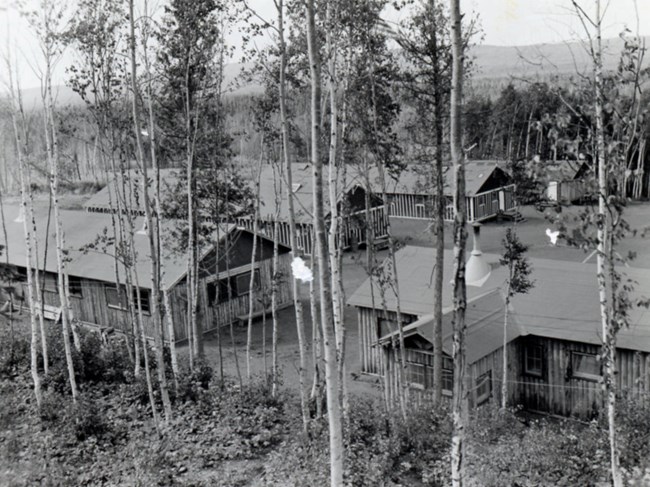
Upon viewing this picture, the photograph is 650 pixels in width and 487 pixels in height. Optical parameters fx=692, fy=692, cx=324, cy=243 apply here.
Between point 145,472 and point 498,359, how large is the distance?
10.5 meters

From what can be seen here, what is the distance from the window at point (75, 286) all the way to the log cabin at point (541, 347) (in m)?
14.9

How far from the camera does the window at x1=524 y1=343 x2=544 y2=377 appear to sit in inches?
774

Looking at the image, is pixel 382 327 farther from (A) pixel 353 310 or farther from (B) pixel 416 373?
(A) pixel 353 310

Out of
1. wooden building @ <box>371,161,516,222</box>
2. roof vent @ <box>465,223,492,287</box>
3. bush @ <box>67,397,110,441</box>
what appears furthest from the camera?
wooden building @ <box>371,161,516,222</box>

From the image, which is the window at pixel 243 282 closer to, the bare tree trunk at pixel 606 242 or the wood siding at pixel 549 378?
the wood siding at pixel 549 378

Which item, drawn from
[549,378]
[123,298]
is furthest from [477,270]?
[123,298]

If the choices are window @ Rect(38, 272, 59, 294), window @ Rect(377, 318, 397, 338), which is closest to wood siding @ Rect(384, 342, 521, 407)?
window @ Rect(377, 318, 397, 338)

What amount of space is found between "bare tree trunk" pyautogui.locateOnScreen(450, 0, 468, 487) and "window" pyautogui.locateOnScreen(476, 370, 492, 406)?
1033 cm

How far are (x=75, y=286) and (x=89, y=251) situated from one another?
1.59m

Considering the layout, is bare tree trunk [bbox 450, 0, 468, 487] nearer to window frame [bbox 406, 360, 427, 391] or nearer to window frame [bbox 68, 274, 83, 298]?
window frame [bbox 406, 360, 427, 391]

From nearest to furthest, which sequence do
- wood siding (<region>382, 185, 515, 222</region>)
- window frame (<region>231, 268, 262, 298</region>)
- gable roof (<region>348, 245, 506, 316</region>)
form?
1. gable roof (<region>348, 245, 506, 316</region>)
2. window frame (<region>231, 268, 262, 298</region>)
3. wood siding (<region>382, 185, 515, 222</region>)

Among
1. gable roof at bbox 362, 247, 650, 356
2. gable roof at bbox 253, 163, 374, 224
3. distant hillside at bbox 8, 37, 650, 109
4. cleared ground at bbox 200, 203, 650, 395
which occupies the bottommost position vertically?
cleared ground at bbox 200, 203, 650, 395

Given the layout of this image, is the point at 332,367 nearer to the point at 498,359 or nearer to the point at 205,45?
the point at 498,359

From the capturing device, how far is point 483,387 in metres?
19.1
